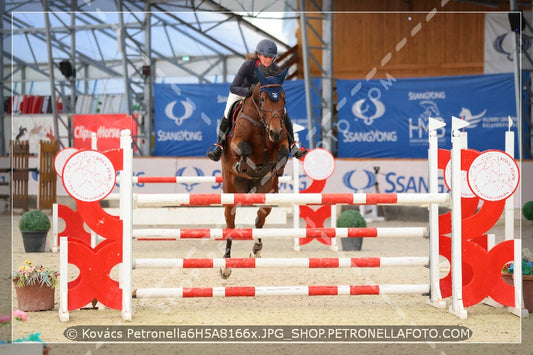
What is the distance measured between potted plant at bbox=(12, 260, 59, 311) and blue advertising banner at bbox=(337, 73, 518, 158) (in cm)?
1023

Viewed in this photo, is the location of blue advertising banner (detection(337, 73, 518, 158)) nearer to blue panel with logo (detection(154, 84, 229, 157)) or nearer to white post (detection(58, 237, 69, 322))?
blue panel with logo (detection(154, 84, 229, 157))

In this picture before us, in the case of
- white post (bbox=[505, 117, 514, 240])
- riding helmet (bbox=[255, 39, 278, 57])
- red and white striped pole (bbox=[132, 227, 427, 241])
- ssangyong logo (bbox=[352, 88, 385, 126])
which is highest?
ssangyong logo (bbox=[352, 88, 385, 126])

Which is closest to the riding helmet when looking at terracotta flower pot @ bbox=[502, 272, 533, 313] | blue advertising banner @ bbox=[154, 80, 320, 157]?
terracotta flower pot @ bbox=[502, 272, 533, 313]

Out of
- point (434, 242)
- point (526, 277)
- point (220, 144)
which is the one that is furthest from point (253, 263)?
point (526, 277)

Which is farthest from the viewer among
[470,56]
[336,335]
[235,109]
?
[470,56]

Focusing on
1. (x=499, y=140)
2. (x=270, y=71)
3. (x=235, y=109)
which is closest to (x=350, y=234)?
(x=270, y=71)

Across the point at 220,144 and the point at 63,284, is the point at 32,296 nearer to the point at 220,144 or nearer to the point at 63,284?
the point at 63,284

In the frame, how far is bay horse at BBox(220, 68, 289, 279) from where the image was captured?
458 centimetres

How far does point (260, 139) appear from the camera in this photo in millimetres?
5023

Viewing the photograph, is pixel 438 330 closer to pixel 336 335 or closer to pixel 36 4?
pixel 336 335

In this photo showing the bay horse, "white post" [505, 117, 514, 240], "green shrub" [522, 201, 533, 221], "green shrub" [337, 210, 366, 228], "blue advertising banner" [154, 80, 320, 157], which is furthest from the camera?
"blue advertising banner" [154, 80, 320, 157]

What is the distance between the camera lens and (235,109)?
5.39m

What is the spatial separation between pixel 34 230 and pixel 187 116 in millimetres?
7810

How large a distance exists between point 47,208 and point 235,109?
9392 mm
